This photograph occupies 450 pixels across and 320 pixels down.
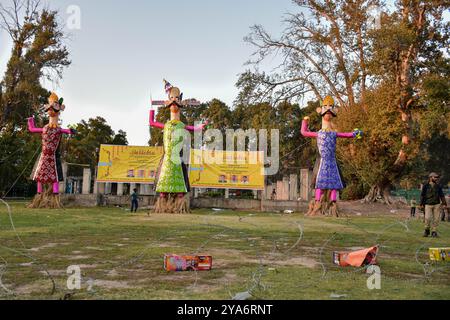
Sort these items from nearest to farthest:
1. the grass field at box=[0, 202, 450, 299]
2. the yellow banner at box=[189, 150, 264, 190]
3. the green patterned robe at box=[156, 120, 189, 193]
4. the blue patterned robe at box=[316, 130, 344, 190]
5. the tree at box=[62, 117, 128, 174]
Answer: the grass field at box=[0, 202, 450, 299], the blue patterned robe at box=[316, 130, 344, 190], the green patterned robe at box=[156, 120, 189, 193], the yellow banner at box=[189, 150, 264, 190], the tree at box=[62, 117, 128, 174]

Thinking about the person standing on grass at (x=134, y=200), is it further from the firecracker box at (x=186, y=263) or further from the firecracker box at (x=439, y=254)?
the firecracker box at (x=439, y=254)

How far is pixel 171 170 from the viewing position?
17891 mm

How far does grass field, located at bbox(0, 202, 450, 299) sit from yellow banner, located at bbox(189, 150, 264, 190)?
41.3 ft

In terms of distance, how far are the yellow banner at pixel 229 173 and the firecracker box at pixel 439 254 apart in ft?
52.0

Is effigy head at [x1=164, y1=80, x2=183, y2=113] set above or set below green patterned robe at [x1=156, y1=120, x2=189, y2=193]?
above

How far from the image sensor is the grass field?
4586 mm

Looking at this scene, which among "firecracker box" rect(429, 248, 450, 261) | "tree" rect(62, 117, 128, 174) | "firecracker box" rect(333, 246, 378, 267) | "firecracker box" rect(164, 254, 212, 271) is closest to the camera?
"firecracker box" rect(164, 254, 212, 271)

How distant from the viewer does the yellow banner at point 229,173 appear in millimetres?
23031

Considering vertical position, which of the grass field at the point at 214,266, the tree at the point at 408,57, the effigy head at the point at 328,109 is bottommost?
the grass field at the point at 214,266

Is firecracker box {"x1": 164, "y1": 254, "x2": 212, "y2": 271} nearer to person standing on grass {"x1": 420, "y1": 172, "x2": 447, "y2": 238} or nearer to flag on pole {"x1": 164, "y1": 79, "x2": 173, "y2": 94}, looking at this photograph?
person standing on grass {"x1": 420, "y1": 172, "x2": 447, "y2": 238}

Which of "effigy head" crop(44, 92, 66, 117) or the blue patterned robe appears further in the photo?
"effigy head" crop(44, 92, 66, 117)

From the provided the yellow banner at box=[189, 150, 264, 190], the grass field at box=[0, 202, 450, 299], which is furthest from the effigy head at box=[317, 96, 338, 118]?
the grass field at box=[0, 202, 450, 299]

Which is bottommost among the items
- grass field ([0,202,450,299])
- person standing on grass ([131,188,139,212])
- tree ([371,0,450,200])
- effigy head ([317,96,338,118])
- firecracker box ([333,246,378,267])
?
grass field ([0,202,450,299])

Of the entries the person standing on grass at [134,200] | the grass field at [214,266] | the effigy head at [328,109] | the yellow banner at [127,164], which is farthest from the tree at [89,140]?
the grass field at [214,266]
